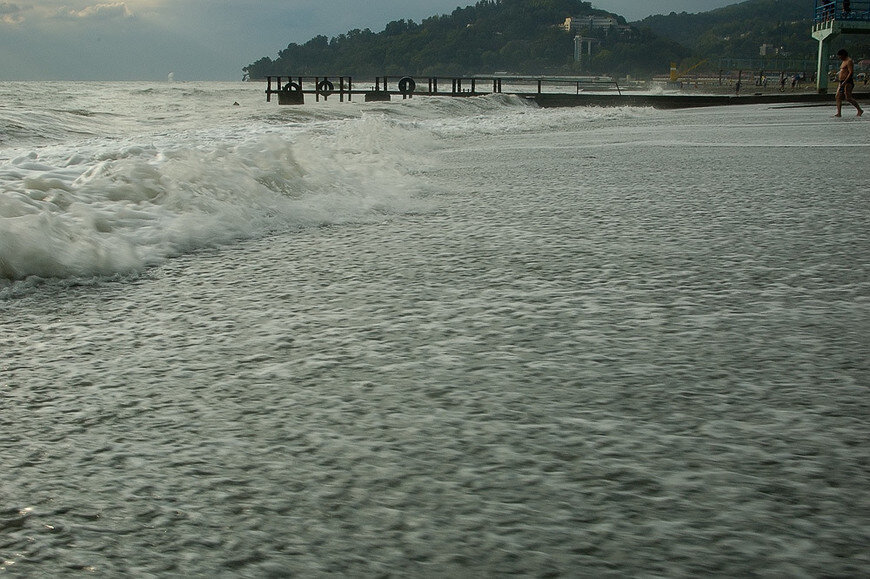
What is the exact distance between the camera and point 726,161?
19.3ft

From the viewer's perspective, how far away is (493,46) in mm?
158375

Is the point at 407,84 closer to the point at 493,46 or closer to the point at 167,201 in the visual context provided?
the point at 167,201

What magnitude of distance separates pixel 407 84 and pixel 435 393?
154ft

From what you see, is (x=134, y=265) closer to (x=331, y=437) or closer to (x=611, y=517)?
(x=331, y=437)

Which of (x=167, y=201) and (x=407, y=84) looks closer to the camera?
(x=167, y=201)

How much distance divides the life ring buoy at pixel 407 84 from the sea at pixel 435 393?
43318mm

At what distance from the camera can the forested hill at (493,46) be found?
491 feet

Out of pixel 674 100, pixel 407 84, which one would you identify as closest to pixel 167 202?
pixel 674 100

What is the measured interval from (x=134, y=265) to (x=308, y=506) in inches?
76.3

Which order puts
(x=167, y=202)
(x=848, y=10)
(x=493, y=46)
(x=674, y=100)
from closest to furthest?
(x=167, y=202)
(x=674, y=100)
(x=848, y=10)
(x=493, y=46)

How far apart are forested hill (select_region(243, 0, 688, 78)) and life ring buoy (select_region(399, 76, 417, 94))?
10917 centimetres

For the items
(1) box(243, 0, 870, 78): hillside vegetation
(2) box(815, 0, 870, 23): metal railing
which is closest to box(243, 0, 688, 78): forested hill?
(1) box(243, 0, 870, 78): hillside vegetation

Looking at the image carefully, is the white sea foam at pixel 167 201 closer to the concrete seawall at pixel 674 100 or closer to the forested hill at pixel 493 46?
the concrete seawall at pixel 674 100

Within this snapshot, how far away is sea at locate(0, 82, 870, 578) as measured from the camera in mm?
965
